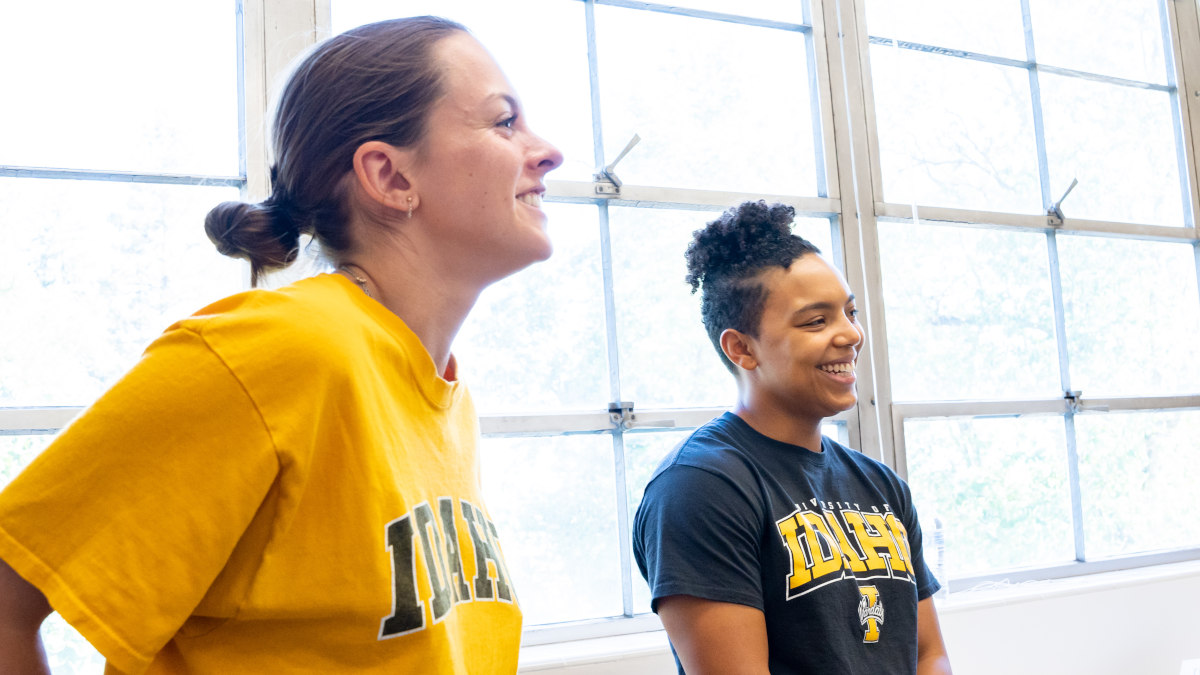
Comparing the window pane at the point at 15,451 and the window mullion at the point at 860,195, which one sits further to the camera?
Answer: the window mullion at the point at 860,195

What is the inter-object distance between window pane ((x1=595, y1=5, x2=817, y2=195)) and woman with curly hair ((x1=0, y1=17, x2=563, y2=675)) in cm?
108

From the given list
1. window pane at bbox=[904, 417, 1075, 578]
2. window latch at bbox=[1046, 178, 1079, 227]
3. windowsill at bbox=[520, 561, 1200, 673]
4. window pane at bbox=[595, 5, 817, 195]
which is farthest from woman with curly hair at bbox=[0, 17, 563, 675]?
window latch at bbox=[1046, 178, 1079, 227]

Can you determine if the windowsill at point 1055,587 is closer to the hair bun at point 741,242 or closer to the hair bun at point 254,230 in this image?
the hair bun at point 741,242

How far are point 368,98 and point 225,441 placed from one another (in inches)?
15.7

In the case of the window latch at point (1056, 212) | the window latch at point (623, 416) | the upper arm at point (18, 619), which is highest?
the window latch at point (1056, 212)

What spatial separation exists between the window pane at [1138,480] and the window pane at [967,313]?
8.9 inches

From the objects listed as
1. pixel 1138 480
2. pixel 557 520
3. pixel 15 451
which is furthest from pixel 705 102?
pixel 1138 480

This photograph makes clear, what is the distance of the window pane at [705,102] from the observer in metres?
2.03

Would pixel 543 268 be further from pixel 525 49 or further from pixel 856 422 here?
pixel 856 422

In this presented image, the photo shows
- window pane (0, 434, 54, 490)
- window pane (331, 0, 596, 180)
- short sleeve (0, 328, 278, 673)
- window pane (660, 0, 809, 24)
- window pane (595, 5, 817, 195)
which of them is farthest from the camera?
window pane (660, 0, 809, 24)

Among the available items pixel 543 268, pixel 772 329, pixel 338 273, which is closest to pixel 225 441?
pixel 338 273

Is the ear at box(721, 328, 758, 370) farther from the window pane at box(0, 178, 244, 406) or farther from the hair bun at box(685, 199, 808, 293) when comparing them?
the window pane at box(0, 178, 244, 406)

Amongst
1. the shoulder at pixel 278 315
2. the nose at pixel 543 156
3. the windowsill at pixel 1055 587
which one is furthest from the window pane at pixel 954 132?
the shoulder at pixel 278 315

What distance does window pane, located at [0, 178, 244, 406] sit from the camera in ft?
4.90
